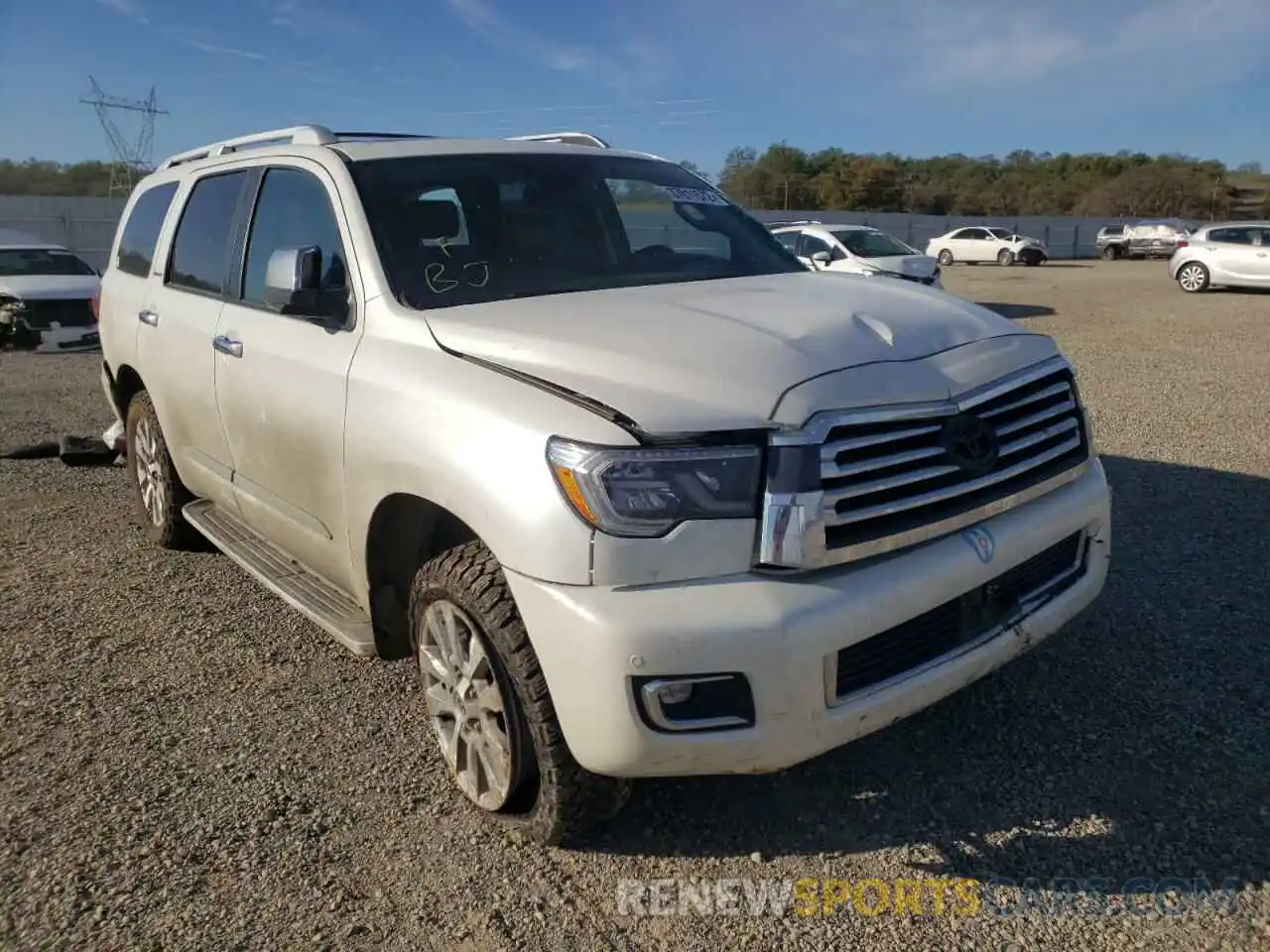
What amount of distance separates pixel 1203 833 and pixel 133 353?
5.10 metres

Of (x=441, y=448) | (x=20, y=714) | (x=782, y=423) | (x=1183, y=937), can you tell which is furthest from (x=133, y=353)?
(x=1183, y=937)

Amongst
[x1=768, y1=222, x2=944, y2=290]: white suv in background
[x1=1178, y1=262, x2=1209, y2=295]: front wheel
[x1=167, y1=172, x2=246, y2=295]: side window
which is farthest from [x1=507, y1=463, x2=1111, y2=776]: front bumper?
[x1=1178, y1=262, x2=1209, y2=295]: front wheel

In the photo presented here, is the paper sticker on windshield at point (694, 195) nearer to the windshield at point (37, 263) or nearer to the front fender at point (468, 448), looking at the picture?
the front fender at point (468, 448)

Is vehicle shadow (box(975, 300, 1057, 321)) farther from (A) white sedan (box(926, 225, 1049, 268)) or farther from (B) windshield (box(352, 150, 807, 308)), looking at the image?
(A) white sedan (box(926, 225, 1049, 268))

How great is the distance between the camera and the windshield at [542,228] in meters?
3.42

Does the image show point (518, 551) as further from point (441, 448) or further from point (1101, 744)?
point (1101, 744)

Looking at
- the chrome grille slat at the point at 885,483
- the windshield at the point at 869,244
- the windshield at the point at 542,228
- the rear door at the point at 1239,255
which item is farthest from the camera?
the rear door at the point at 1239,255

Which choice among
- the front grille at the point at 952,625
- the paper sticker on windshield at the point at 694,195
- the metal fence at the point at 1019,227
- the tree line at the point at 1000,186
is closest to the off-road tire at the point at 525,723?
the front grille at the point at 952,625

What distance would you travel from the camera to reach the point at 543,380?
2.65 meters

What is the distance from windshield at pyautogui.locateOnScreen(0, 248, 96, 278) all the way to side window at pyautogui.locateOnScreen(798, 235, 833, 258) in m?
11.6

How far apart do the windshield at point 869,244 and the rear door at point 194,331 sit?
13.6 metres

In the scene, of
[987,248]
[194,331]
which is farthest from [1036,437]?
[987,248]

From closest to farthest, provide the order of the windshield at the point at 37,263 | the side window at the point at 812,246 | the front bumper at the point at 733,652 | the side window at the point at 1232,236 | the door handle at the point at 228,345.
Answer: the front bumper at the point at 733,652 → the door handle at the point at 228,345 → the windshield at the point at 37,263 → the side window at the point at 812,246 → the side window at the point at 1232,236

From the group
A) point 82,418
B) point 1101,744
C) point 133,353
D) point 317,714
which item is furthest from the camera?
point 82,418
